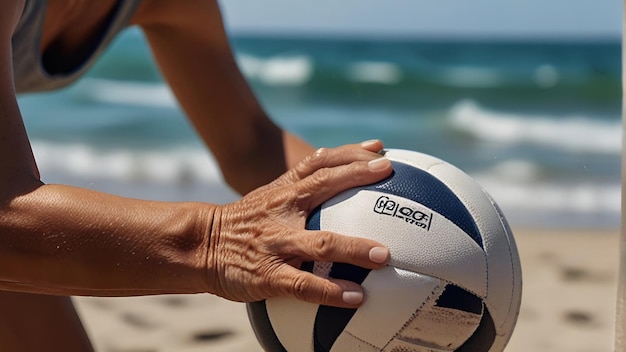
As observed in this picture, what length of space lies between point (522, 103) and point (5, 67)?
42.0ft

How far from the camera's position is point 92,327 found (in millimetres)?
4297

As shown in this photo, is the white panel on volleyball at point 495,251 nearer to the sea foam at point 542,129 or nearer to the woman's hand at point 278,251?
the woman's hand at point 278,251

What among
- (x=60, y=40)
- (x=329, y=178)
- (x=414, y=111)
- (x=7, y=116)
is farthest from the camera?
(x=414, y=111)

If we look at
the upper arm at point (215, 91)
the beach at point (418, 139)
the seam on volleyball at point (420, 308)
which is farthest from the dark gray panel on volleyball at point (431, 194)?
the beach at point (418, 139)

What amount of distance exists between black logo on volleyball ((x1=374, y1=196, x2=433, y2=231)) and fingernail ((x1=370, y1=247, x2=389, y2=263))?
11 cm

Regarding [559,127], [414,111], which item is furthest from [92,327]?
[414,111]

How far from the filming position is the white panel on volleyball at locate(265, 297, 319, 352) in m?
1.85

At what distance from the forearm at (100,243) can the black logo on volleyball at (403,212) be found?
1.21ft

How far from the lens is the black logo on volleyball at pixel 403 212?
1896mm

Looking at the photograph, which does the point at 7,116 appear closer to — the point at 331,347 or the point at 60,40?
the point at 331,347

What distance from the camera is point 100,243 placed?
170 centimetres

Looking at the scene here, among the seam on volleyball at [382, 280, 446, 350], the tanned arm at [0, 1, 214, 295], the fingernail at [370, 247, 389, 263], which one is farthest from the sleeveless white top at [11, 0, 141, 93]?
the seam on volleyball at [382, 280, 446, 350]

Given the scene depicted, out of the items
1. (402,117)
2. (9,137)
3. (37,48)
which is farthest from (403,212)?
(402,117)

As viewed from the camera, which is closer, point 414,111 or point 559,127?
point 559,127
